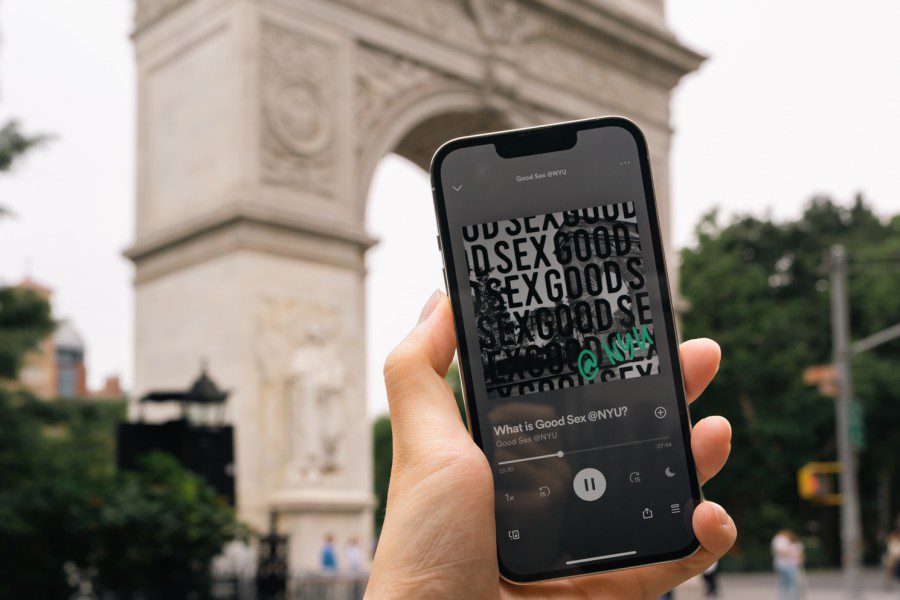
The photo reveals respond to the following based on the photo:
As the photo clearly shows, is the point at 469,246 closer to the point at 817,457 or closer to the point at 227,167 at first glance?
the point at 227,167

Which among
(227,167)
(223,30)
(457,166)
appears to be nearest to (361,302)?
(227,167)

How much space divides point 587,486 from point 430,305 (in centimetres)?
42

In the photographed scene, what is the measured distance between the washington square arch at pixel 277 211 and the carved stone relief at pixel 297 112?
3 centimetres

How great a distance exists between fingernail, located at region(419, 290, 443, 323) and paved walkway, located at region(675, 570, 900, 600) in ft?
69.3

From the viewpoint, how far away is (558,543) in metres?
2.01

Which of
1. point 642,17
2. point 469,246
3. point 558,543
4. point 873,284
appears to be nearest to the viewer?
point 558,543

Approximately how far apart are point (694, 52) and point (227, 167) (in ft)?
42.5

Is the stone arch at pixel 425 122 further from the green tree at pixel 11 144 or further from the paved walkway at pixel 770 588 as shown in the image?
the paved walkway at pixel 770 588

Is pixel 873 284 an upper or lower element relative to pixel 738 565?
upper

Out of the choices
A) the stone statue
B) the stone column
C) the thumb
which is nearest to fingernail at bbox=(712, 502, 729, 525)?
the thumb

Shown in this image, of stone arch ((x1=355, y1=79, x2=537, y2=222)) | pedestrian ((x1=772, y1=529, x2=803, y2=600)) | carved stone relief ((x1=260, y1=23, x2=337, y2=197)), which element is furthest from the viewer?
pedestrian ((x1=772, y1=529, x2=803, y2=600))

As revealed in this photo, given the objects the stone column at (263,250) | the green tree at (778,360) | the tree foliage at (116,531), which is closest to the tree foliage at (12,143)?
the stone column at (263,250)

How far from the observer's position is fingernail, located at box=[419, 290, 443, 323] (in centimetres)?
201

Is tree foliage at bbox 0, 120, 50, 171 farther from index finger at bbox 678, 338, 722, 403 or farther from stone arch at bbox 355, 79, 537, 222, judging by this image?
index finger at bbox 678, 338, 722, 403
